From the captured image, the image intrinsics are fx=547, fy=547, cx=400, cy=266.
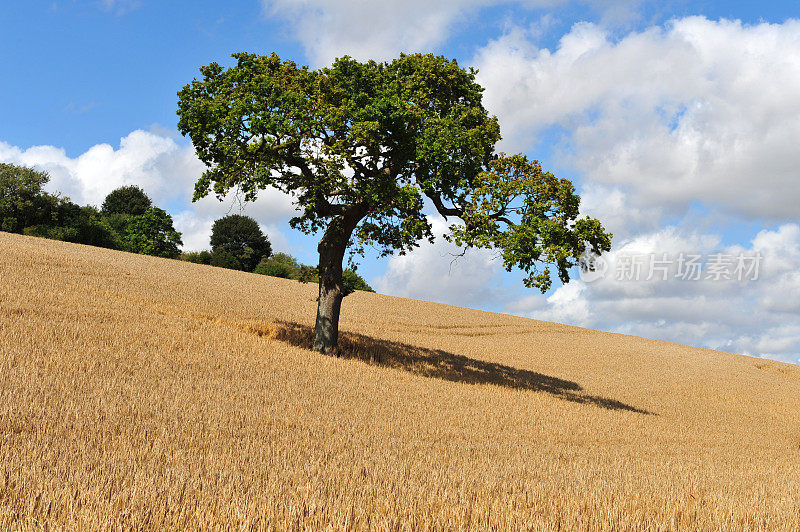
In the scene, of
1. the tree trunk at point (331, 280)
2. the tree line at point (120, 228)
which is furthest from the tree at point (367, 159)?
the tree line at point (120, 228)

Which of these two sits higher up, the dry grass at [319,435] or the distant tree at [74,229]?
the distant tree at [74,229]

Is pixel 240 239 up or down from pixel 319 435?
up

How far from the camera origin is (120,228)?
313 feet

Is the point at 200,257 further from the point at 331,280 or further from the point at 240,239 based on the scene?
the point at 331,280

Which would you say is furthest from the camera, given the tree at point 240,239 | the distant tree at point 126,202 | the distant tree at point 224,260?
the distant tree at point 126,202

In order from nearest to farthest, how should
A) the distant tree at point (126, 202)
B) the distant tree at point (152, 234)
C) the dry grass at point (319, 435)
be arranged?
the dry grass at point (319, 435) → the distant tree at point (152, 234) → the distant tree at point (126, 202)

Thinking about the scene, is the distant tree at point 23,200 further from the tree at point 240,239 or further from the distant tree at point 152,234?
the tree at point 240,239

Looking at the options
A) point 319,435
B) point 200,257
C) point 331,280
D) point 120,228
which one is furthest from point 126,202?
point 319,435

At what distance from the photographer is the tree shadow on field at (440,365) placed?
940 inches

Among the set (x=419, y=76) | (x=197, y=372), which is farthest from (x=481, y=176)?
(x=197, y=372)

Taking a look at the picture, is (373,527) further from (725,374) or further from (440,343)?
(725,374)

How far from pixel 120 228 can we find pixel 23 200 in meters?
19.0

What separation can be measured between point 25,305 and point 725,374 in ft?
151

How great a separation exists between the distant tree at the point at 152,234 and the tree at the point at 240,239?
9554mm
